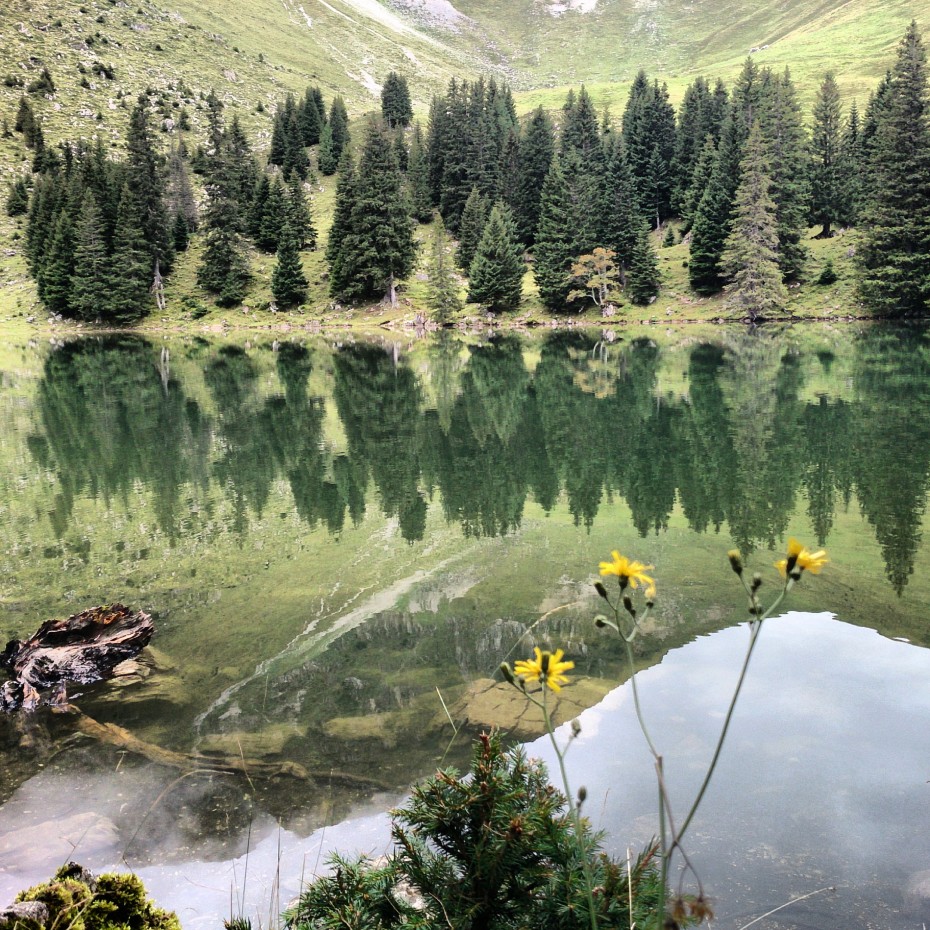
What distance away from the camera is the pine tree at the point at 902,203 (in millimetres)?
53250

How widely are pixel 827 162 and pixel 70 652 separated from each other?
84724mm

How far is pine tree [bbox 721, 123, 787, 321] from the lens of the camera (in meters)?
59.4

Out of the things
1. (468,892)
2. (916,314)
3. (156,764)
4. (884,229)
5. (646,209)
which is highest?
(646,209)

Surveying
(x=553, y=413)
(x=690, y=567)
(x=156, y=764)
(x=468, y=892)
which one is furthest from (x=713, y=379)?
(x=468, y=892)

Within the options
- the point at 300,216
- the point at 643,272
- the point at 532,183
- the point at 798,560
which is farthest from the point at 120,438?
the point at 532,183

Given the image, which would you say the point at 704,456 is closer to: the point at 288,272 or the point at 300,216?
the point at 288,272

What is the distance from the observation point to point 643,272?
69125mm

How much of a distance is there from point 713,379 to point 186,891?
2776 centimetres

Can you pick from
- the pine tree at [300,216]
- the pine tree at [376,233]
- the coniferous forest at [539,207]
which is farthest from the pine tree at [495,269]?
the pine tree at [300,216]

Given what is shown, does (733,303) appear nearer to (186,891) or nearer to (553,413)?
(553,413)

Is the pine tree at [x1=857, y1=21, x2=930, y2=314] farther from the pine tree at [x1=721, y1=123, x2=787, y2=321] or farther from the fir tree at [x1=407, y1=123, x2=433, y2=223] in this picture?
the fir tree at [x1=407, y1=123, x2=433, y2=223]

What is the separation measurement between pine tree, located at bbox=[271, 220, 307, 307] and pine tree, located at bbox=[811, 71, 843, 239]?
171 feet

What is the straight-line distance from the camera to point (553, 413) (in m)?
23.2

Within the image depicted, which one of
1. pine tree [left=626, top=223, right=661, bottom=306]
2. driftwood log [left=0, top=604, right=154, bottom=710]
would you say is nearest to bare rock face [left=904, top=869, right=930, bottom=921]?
driftwood log [left=0, top=604, right=154, bottom=710]
